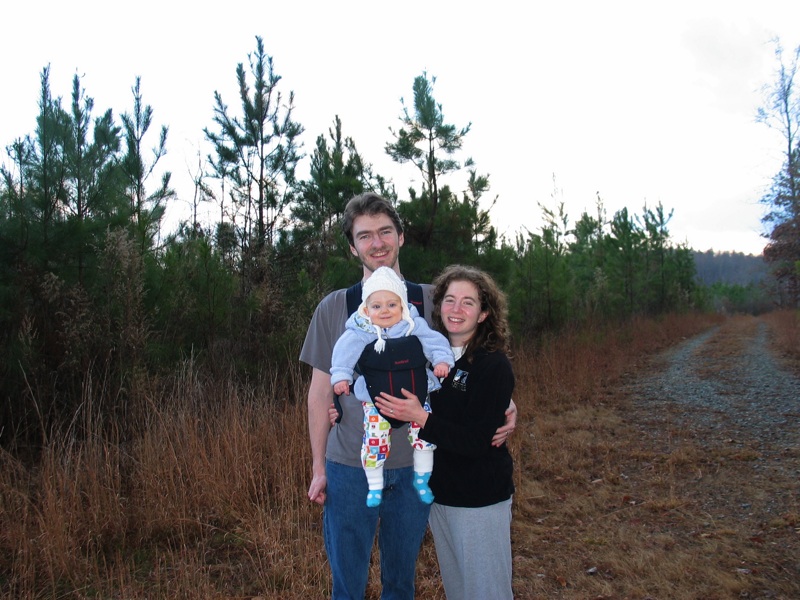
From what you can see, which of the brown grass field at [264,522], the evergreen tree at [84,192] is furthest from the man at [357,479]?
the evergreen tree at [84,192]

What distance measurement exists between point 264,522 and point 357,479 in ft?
7.32

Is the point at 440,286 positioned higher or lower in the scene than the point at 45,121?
lower

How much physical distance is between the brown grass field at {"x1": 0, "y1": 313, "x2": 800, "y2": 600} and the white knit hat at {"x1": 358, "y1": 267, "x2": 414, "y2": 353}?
1.96m

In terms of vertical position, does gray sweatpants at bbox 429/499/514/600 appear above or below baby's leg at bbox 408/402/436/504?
below

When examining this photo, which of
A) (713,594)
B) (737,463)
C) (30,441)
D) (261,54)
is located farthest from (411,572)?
(261,54)

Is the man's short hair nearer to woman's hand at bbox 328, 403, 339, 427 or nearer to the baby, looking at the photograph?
the baby

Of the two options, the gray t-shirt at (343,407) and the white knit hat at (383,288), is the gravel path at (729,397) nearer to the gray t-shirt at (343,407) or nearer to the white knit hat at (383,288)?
the gray t-shirt at (343,407)

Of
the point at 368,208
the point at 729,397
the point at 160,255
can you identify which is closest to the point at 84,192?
the point at 160,255

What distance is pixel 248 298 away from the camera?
6957mm

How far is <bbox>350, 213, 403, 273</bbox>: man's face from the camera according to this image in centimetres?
203

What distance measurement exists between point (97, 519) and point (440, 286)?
2.99m

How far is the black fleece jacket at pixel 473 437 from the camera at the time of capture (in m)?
1.78

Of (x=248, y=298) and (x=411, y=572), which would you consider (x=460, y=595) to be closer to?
(x=411, y=572)

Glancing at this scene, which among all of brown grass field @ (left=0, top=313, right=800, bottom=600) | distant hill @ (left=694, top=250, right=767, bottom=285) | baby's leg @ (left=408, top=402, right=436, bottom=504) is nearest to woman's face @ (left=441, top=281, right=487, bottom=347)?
baby's leg @ (left=408, top=402, right=436, bottom=504)
